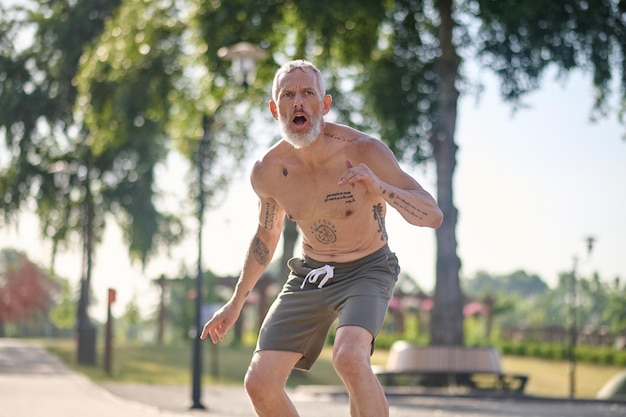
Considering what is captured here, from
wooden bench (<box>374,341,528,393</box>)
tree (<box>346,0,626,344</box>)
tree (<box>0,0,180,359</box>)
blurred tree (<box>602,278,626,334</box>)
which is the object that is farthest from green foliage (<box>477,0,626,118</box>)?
blurred tree (<box>602,278,626,334</box>)

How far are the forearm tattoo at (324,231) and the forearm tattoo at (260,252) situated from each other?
Answer: 40 centimetres

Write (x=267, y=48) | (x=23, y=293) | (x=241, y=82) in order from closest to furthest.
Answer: (x=241, y=82) → (x=267, y=48) → (x=23, y=293)

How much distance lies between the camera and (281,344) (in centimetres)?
622

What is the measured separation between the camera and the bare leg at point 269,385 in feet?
19.8

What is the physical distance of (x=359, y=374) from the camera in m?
5.88

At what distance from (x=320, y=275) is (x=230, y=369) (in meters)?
26.5

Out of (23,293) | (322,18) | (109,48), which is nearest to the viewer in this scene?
(322,18)

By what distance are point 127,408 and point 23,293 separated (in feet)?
232

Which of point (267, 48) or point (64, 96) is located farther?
point (64, 96)

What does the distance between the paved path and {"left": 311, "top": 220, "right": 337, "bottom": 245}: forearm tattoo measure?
29.8 feet

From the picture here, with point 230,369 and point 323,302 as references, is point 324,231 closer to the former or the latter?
point 323,302

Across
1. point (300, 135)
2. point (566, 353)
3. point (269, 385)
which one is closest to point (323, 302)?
point (269, 385)

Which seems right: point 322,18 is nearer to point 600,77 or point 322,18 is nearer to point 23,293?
point 600,77

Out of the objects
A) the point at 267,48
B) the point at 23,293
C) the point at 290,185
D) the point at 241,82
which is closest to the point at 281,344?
the point at 290,185
